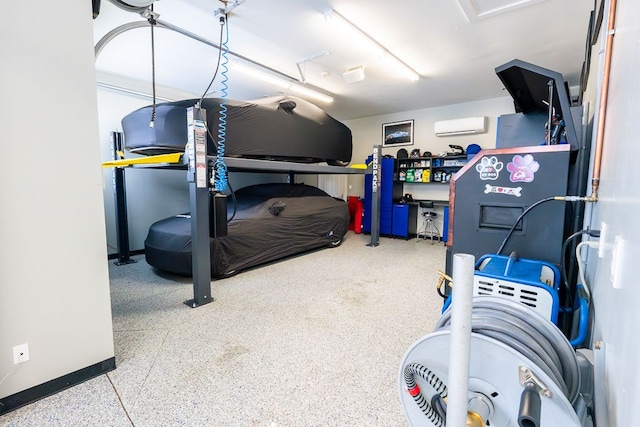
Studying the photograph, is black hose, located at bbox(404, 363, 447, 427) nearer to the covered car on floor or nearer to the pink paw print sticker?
the pink paw print sticker

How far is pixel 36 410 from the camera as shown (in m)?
1.56

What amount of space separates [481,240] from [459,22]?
247 centimetres

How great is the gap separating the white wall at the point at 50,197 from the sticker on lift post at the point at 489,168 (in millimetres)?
2458

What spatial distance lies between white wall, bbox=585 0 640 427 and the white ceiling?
231 centimetres

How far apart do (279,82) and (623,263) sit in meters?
4.88

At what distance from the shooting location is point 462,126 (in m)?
5.71

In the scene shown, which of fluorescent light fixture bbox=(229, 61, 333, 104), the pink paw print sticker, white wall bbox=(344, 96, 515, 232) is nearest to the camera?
the pink paw print sticker

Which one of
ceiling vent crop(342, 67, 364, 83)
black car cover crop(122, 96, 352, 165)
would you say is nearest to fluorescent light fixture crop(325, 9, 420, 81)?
ceiling vent crop(342, 67, 364, 83)

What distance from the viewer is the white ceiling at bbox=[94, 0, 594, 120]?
9.37ft

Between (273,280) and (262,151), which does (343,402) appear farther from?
(262,151)

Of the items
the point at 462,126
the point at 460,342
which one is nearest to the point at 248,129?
the point at 460,342

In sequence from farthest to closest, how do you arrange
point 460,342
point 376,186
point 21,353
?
point 376,186 → point 21,353 → point 460,342

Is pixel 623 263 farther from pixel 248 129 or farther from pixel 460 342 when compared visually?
pixel 248 129

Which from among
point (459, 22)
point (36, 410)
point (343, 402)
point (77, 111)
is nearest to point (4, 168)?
point (77, 111)
